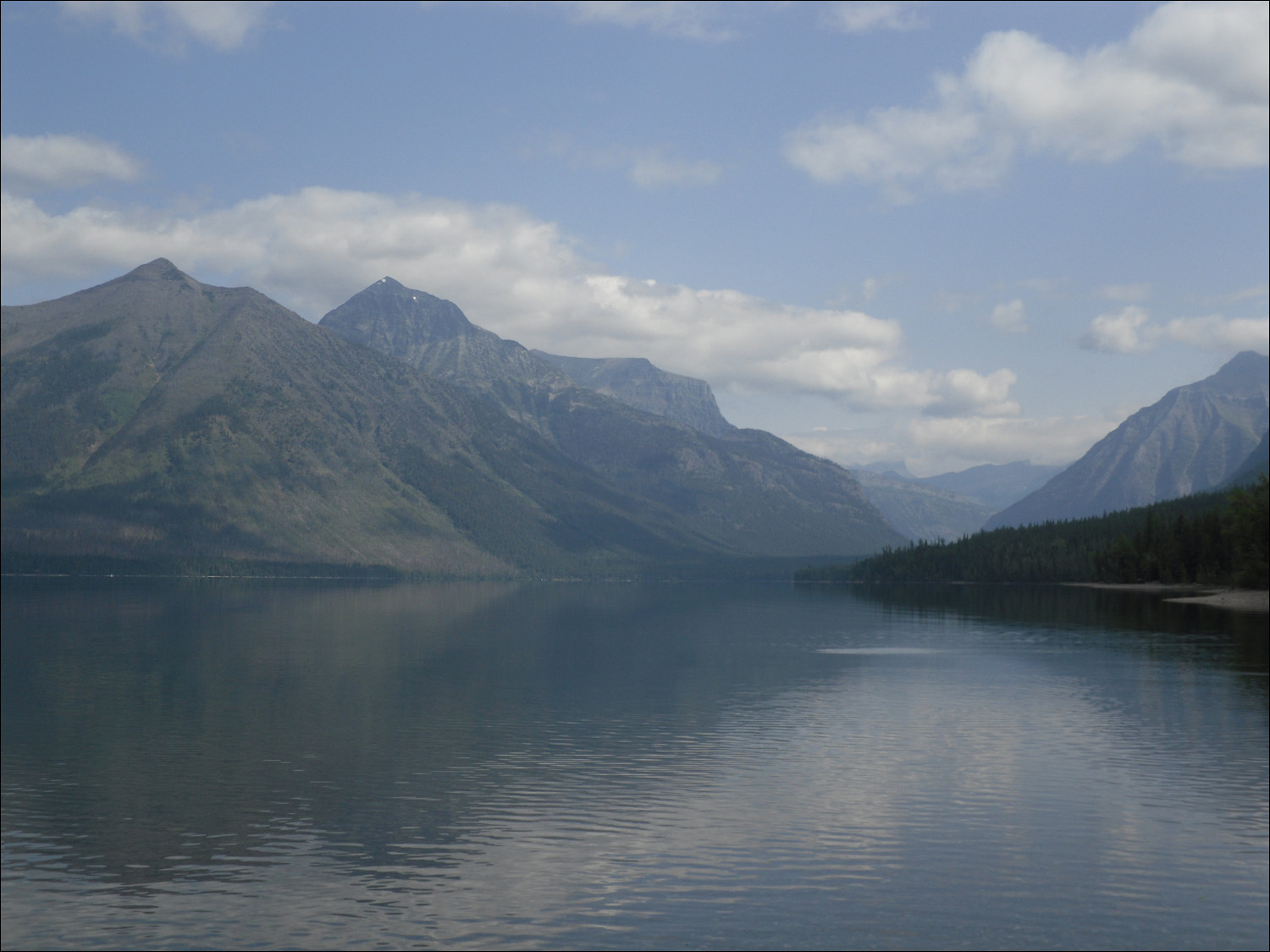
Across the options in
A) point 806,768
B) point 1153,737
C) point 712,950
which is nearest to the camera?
point 712,950

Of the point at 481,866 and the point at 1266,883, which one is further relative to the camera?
the point at 481,866

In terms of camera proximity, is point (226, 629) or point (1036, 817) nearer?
point (1036, 817)

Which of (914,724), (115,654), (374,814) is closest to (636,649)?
(115,654)

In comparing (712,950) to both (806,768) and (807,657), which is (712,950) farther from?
(807,657)

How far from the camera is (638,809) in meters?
51.4

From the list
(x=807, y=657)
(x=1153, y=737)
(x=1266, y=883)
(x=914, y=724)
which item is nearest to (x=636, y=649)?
(x=807, y=657)

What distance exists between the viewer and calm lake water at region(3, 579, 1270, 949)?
36.2m

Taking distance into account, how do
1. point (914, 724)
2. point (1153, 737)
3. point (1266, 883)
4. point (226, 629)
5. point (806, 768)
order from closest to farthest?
point (1266, 883)
point (806, 768)
point (1153, 737)
point (914, 724)
point (226, 629)

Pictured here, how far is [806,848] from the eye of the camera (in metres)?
44.7

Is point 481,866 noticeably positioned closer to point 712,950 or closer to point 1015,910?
point 712,950

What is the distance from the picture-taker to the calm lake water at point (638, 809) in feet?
119

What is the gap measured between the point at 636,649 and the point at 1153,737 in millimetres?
82522

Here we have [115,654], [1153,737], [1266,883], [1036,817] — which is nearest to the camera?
[1266,883]

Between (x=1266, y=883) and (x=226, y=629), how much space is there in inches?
6241
